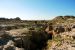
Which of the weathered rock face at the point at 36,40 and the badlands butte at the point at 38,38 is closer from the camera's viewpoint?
the badlands butte at the point at 38,38

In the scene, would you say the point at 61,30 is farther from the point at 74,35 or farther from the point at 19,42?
the point at 19,42

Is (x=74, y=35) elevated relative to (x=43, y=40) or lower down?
elevated

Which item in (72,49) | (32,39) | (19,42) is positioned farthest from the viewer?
(32,39)

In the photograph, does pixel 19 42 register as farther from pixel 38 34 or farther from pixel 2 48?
pixel 38 34

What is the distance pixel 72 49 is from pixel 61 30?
10712 millimetres

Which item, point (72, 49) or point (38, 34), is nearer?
point (72, 49)

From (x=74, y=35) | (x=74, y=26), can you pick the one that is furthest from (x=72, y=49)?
(x=74, y=26)

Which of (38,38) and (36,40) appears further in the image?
(38,38)

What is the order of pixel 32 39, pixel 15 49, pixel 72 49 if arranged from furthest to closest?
pixel 32 39
pixel 72 49
pixel 15 49

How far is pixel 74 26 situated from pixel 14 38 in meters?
10.5

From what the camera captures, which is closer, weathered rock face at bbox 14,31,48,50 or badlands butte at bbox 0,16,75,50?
badlands butte at bbox 0,16,75,50

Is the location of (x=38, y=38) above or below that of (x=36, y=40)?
above

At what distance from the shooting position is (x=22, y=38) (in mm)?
17703

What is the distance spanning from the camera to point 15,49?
41.1 ft
